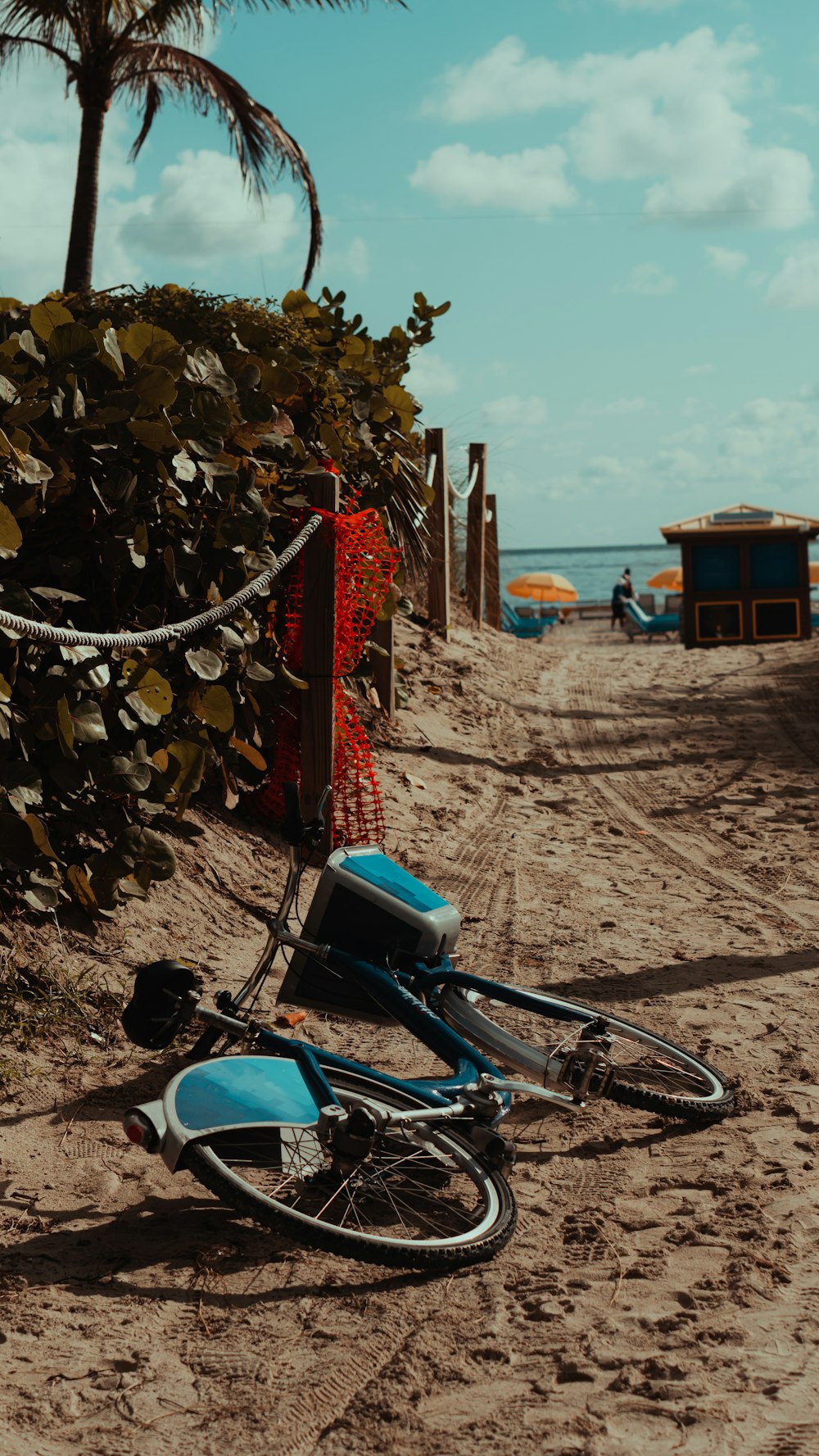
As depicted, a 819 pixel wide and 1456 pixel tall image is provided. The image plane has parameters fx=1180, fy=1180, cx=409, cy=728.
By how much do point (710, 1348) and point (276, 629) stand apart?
14.4 ft

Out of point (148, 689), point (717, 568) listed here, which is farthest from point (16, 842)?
point (717, 568)

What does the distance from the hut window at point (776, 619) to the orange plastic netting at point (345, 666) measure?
14.1 meters

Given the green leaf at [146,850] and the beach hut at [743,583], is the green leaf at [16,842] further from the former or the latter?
the beach hut at [743,583]

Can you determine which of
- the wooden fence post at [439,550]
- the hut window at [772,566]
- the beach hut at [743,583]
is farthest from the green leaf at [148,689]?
the hut window at [772,566]

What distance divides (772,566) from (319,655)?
1549 centimetres

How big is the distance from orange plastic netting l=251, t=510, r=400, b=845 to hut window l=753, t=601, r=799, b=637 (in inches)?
553

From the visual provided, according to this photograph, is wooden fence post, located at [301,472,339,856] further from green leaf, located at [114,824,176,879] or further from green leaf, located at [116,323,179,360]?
green leaf, located at [116,323,179,360]

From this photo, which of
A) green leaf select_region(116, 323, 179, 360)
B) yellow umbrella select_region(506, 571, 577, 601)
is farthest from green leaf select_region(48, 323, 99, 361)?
yellow umbrella select_region(506, 571, 577, 601)

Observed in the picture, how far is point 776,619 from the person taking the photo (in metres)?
19.8

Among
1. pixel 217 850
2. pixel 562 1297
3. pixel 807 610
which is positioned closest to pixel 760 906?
pixel 217 850

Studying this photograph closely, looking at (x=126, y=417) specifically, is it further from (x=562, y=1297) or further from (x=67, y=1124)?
(x=562, y=1297)

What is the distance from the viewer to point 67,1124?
3551 millimetres

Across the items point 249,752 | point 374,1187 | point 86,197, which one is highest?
point 86,197

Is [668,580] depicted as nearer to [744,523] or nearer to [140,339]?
[744,523]
